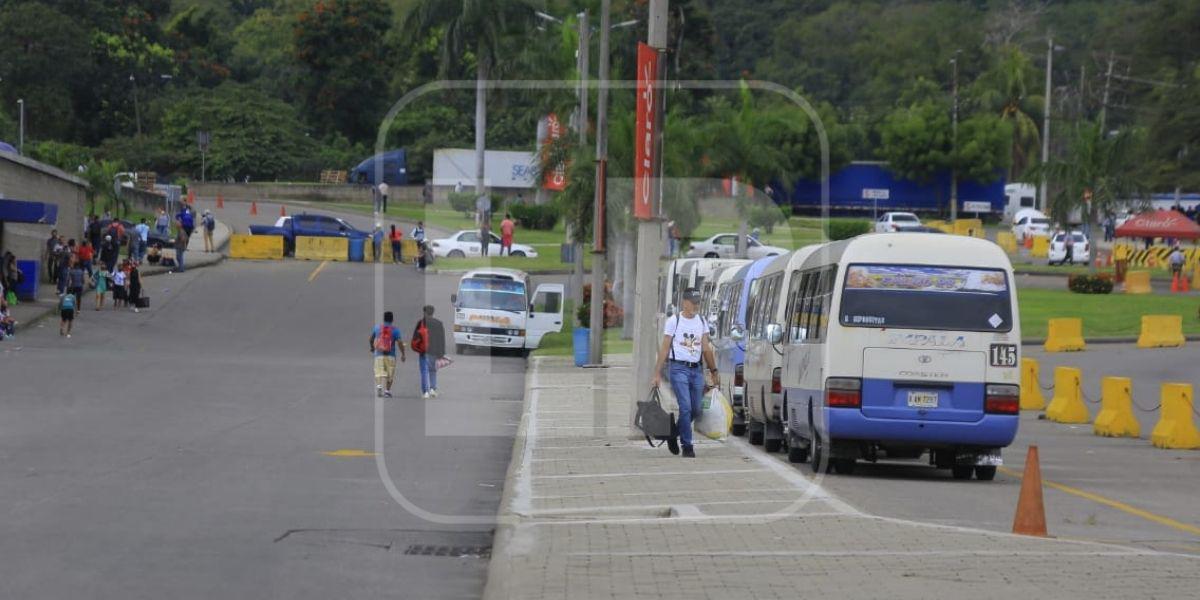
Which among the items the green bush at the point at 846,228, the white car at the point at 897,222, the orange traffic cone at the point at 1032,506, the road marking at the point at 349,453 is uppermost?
the white car at the point at 897,222

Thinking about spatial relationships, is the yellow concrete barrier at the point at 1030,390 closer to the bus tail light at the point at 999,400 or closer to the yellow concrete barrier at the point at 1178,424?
the yellow concrete barrier at the point at 1178,424

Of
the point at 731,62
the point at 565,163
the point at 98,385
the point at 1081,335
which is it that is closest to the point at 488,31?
the point at 565,163

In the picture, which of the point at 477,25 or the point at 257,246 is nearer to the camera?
the point at 257,246

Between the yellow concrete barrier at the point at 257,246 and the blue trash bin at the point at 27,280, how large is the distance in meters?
17.2

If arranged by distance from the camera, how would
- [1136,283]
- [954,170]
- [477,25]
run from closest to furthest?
[1136,283], [477,25], [954,170]

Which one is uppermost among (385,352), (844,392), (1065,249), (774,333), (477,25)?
(477,25)

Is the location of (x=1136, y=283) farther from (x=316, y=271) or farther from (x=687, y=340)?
(x=687, y=340)

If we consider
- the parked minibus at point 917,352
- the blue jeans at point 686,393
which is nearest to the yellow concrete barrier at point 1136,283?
the parked minibus at point 917,352

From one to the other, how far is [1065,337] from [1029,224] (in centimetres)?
4363

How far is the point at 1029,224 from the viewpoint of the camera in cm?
8162

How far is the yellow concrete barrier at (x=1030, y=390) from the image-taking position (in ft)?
96.1

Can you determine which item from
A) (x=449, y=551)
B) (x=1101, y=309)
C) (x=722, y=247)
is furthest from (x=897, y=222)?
(x=449, y=551)

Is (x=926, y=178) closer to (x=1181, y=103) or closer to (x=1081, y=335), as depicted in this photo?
(x=1181, y=103)

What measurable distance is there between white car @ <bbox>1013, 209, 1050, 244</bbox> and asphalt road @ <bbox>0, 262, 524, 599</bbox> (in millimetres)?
46769
